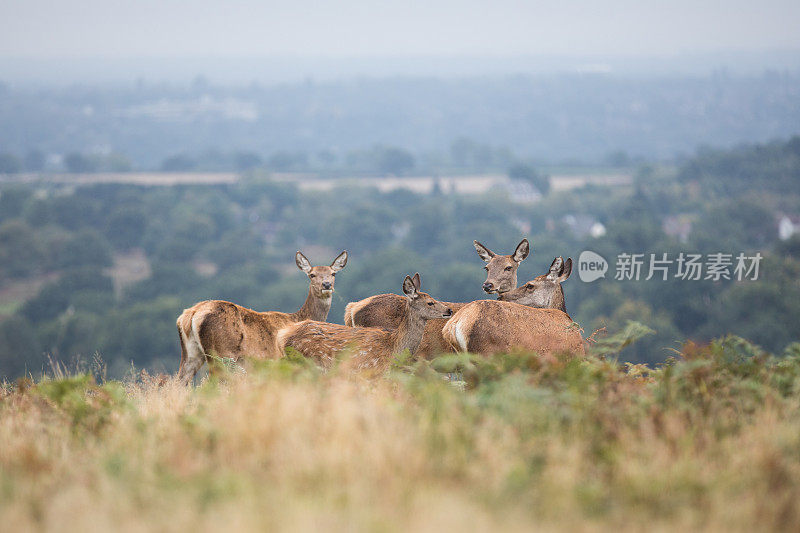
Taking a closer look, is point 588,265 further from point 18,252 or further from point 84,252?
point 18,252

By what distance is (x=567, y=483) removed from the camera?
6203mm

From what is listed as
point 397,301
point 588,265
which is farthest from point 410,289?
point 588,265

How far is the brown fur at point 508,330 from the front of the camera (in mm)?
10336

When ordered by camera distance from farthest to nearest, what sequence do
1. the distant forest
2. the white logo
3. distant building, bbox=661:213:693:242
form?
1. distant building, bbox=661:213:693:242
2. the distant forest
3. the white logo

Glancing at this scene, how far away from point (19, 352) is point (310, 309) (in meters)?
82.7

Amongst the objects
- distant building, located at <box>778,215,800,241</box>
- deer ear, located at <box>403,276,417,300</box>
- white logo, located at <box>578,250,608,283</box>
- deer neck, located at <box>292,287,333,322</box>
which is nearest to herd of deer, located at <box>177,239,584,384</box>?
deer ear, located at <box>403,276,417,300</box>

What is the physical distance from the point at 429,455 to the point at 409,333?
4794 millimetres

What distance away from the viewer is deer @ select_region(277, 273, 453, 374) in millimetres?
11312

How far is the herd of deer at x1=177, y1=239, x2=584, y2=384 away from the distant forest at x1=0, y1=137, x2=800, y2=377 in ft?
184

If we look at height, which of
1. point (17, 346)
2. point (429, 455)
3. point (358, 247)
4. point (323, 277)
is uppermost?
point (429, 455)

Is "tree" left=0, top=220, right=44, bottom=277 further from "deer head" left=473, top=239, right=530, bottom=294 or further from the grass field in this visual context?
the grass field

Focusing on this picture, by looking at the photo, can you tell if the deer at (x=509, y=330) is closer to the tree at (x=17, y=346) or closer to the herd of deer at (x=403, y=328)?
→ the herd of deer at (x=403, y=328)

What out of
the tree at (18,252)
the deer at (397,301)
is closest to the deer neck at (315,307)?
the deer at (397,301)

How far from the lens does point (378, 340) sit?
11.6 m
